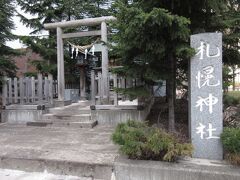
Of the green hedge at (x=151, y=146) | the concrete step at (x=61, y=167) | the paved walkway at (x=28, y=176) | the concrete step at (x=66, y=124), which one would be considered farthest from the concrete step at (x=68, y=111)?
the green hedge at (x=151, y=146)

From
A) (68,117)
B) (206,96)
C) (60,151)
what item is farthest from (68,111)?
(206,96)

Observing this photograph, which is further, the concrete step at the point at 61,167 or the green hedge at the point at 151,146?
the concrete step at the point at 61,167

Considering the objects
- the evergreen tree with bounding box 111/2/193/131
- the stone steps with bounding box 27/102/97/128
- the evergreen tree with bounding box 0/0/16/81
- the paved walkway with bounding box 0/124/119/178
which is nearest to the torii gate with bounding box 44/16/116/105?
the stone steps with bounding box 27/102/97/128

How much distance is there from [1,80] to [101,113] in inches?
137

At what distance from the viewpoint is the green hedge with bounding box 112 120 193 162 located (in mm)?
4027

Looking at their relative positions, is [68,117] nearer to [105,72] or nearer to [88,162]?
[105,72]

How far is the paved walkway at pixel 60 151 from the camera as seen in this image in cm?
452

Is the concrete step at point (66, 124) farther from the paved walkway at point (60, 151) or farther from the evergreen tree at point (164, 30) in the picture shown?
the evergreen tree at point (164, 30)

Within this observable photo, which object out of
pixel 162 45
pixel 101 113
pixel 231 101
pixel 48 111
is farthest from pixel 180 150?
pixel 48 111

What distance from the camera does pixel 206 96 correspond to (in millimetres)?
4430

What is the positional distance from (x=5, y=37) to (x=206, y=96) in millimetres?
8586

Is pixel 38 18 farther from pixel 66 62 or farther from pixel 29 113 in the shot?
pixel 29 113

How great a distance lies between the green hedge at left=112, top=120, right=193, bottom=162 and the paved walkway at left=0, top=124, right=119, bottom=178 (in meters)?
0.50

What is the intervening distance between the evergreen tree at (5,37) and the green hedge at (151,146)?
22.1ft
